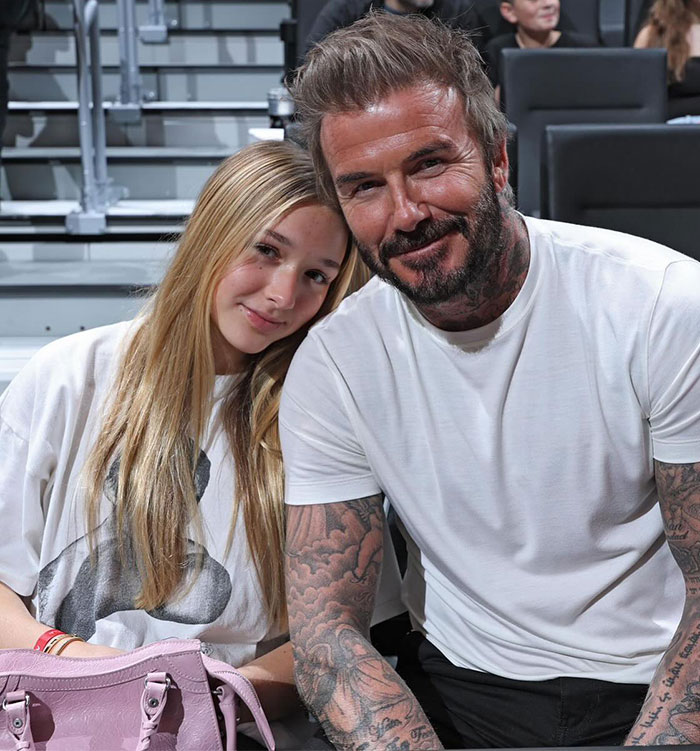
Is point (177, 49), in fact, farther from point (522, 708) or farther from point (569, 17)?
point (522, 708)

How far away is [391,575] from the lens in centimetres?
133

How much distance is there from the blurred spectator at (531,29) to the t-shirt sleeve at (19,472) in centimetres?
273

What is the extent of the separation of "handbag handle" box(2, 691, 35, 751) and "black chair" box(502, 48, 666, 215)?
2166 millimetres

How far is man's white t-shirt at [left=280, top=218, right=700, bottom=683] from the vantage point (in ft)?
3.79

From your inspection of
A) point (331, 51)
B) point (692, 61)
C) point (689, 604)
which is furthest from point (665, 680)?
point (692, 61)

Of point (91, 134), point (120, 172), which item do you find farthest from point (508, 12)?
point (91, 134)

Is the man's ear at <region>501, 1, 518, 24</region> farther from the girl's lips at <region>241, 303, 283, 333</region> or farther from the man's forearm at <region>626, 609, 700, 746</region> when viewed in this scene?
the man's forearm at <region>626, 609, 700, 746</region>

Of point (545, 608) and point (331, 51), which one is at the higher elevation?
point (331, 51)

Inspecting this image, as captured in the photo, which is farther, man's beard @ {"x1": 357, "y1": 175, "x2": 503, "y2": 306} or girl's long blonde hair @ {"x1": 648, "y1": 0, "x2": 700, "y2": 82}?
girl's long blonde hair @ {"x1": 648, "y1": 0, "x2": 700, "y2": 82}

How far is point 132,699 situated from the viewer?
1024 mm

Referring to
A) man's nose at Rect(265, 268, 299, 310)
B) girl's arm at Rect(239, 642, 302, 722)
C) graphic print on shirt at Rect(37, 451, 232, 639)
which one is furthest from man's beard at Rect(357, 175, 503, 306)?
girl's arm at Rect(239, 642, 302, 722)

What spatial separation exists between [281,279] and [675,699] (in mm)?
631

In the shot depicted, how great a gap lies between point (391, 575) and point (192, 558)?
0.81 ft

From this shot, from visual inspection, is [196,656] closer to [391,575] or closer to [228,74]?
[391,575]
